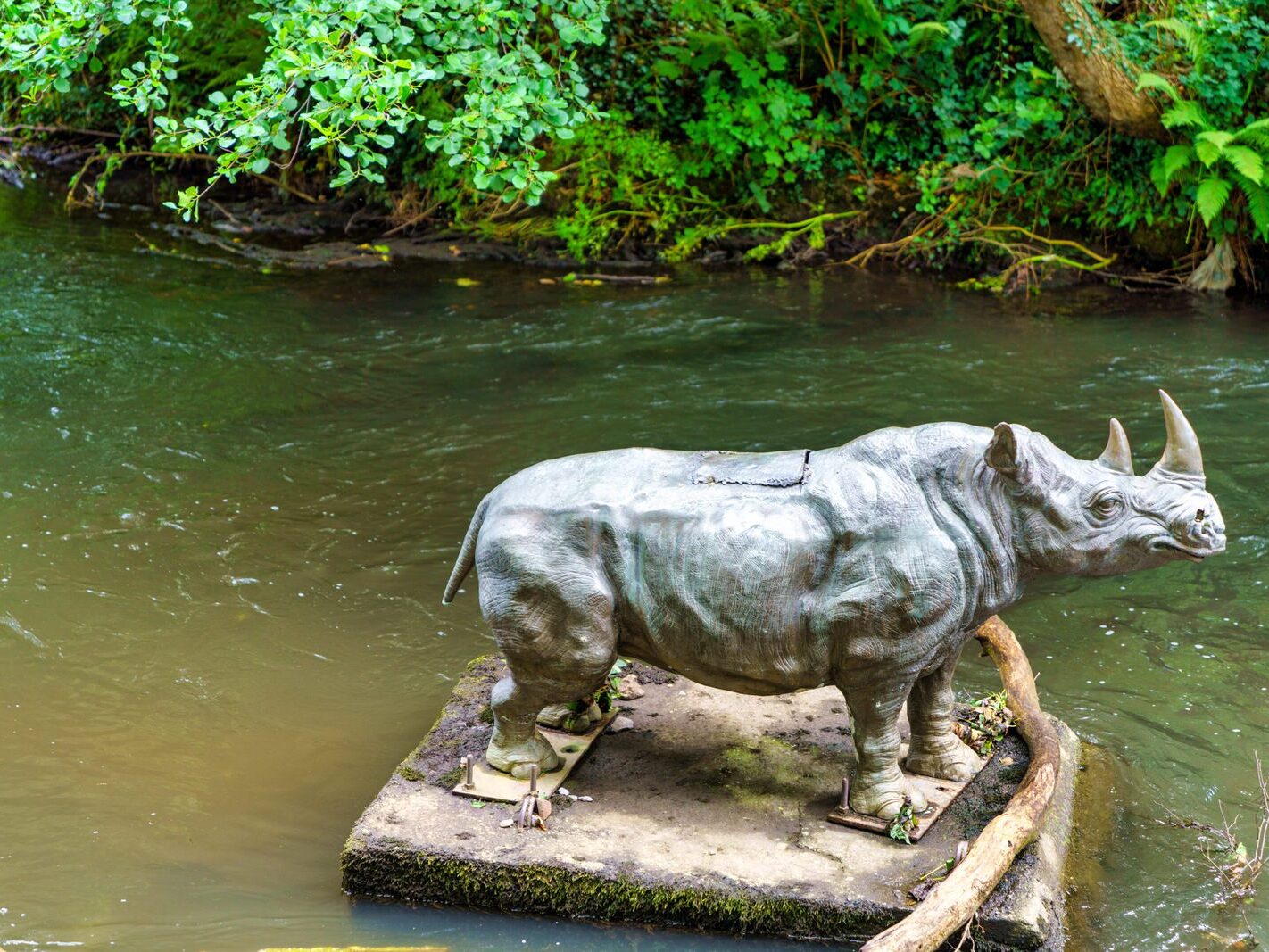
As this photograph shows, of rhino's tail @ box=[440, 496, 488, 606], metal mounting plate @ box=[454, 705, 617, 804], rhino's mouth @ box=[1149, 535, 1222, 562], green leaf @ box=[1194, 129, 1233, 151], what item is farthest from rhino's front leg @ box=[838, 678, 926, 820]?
green leaf @ box=[1194, 129, 1233, 151]

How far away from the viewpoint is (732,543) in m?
5.28

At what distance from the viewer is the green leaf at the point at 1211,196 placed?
43.5 feet

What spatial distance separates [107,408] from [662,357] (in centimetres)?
471

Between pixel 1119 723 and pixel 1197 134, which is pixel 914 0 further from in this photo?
pixel 1119 723

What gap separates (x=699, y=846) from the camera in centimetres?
538

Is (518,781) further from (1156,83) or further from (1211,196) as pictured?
(1156,83)

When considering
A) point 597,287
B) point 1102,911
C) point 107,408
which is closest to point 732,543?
point 1102,911

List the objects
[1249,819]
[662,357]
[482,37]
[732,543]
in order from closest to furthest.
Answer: [732,543] → [1249,819] → [482,37] → [662,357]

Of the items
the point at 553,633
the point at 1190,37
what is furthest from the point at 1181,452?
the point at 1190,37

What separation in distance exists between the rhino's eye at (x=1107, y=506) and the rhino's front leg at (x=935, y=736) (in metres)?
0.97

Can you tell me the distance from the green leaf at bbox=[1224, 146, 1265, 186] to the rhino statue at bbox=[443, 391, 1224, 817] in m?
8.85

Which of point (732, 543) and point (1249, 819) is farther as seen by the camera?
point (1249, 819)

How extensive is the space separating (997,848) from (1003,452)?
1449 mm

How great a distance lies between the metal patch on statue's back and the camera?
17.7ft
